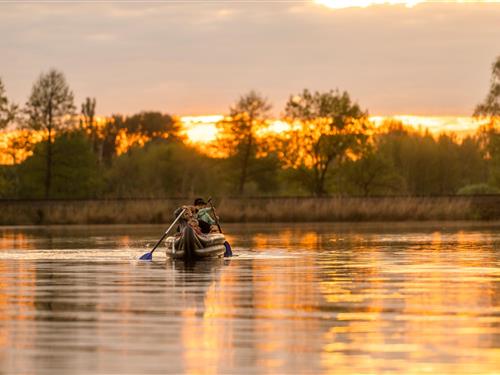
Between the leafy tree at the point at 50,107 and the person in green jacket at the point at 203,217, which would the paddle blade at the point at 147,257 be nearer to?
the person in green jacket at the point at 203,217

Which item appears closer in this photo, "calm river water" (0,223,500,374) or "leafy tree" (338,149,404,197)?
"calm river water" (0,223,500,374)

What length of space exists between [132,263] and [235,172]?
227 ft

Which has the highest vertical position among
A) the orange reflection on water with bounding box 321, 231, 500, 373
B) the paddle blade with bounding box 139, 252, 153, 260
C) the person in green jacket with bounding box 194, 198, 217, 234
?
the person in green jacket with bounding box 194, 198, 217, 234

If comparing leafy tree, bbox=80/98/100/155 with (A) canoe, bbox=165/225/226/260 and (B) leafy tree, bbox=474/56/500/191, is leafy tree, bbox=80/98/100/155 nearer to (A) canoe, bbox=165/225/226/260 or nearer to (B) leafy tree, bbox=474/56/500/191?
(B) leafy tree, bbox=474/56/500/191

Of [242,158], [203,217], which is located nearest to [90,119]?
[242,158]

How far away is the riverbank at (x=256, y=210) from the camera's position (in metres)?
73.8

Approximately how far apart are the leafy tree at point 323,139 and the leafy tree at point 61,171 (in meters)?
15.5

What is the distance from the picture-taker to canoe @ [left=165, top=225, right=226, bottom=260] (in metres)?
35.6

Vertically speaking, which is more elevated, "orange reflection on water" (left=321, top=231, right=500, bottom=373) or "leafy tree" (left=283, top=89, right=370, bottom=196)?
"leafy tree" (left=283, top=89, right=370, bottom=196)

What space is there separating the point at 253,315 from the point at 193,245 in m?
17.4

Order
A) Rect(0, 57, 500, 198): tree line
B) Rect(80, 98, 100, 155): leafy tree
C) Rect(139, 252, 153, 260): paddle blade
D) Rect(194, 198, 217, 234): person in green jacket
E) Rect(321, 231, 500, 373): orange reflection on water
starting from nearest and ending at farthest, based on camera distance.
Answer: Rect(321, 231, 500, 373): orange reflection on water
Rect(139, 252, 153, 260): paddle blade
Rect(194, 198, 217, 234): person in green jacket
Rect(0, 57, 500, 198): tree line
Rect(80, 98, 100, 155): leafy tree

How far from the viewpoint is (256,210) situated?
75438mm

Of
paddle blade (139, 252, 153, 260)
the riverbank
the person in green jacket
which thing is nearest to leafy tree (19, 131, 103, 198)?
the riverbank

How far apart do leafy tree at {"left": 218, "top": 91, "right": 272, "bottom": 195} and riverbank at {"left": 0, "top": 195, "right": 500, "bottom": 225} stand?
2473 cm
